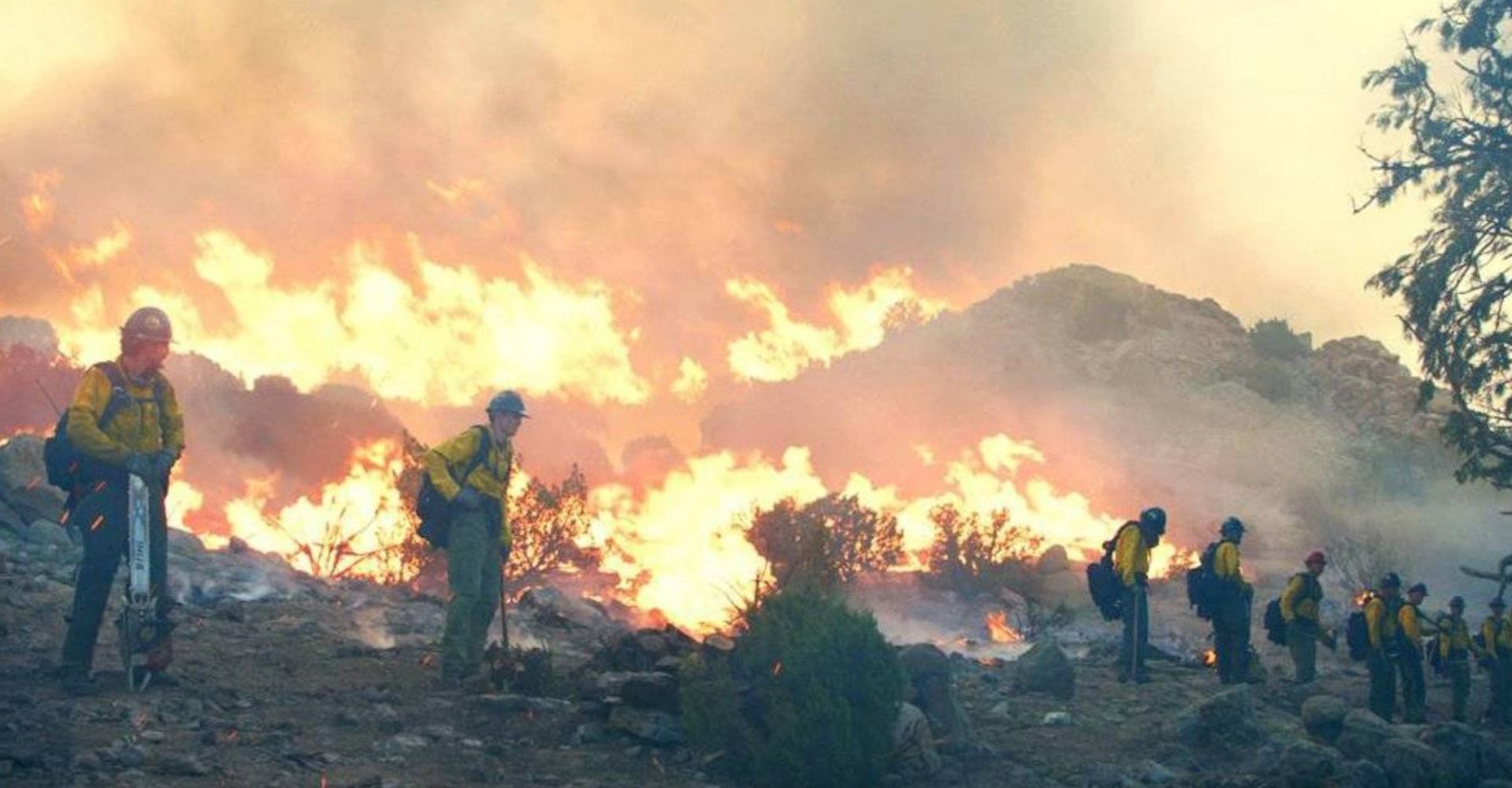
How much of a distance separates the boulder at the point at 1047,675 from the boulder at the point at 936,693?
280 centimetres

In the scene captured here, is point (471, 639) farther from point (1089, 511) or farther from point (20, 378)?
point (1089, 511)

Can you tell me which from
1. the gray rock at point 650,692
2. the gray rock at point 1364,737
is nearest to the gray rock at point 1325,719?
the gray rock at point 1364,737

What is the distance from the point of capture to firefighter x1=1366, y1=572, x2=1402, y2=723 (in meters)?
13.1

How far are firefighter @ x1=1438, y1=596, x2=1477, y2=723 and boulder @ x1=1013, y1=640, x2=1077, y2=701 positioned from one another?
538 centimetres

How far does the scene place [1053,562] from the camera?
31.6 meters

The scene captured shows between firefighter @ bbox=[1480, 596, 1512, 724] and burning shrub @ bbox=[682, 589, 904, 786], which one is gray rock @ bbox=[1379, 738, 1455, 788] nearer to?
burning shrub @ bbox=[682, 589, 904, 786]

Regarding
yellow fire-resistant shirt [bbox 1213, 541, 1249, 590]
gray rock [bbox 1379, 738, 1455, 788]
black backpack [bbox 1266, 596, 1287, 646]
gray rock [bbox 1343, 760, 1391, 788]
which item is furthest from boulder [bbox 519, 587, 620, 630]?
gray rock [bbox 1379, 738, 1455, 788]

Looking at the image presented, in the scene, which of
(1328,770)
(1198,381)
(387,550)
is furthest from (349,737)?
(1198,381)

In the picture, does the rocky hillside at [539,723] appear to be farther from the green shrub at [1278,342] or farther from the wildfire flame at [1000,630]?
the green shrub at [1278,342]

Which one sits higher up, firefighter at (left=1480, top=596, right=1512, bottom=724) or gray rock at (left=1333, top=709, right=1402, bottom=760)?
firefighter at (left=1480, top=596, right=1512, bottom=724)

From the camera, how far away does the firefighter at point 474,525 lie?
9.41 m

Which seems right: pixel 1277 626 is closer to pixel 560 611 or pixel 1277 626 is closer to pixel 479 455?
pixel 560 611

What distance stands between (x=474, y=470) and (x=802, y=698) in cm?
359

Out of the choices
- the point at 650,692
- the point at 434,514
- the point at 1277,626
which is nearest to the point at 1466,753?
the point at 1277,626
